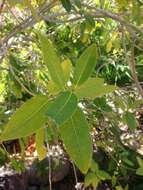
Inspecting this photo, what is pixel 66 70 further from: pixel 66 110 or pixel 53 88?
pixel 66 110

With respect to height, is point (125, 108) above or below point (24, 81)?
below

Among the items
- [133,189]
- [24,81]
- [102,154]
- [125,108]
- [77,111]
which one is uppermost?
[24,81]

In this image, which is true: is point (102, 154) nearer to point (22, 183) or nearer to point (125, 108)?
point (22, 183)

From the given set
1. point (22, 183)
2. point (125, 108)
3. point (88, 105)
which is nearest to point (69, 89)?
point (125, 108)

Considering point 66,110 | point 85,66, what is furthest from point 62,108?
point 85,66

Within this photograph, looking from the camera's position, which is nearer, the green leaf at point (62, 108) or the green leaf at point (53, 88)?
the green leaf at point (62, 108)
